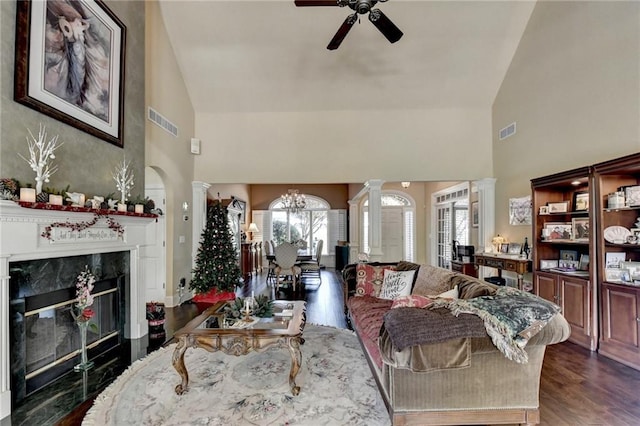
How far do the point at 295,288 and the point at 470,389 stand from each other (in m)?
5.02

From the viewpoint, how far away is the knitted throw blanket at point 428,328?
1890 mm

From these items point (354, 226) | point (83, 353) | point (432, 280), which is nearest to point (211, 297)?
point (83, 353)

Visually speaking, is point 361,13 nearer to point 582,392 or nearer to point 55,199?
point 55,199

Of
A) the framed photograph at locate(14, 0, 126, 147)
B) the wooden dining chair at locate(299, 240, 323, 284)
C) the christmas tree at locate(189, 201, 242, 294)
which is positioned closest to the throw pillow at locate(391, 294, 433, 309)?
the framed photograph at locate(14, 0, 126, 147)

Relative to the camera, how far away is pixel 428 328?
192 centimetres

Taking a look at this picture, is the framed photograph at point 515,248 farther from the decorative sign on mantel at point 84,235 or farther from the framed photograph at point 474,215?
the decorative sign on mantel at point 84,235

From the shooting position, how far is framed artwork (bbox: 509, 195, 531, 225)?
5.31 m

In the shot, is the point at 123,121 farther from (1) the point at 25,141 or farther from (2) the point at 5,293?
(2) the point at 5,293

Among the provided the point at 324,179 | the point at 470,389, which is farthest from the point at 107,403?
the point at 324,179

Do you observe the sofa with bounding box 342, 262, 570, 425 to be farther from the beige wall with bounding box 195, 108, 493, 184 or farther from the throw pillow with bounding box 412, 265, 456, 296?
the beige wall with bounding box 195, 108, 493, 184

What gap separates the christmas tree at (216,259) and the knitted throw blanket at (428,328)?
4.27 m

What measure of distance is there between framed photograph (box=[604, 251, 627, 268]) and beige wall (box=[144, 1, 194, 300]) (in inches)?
231

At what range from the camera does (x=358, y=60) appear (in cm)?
555

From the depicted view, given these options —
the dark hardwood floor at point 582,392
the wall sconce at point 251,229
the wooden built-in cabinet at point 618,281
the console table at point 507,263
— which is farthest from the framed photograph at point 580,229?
the wall sconce at point 251,229
